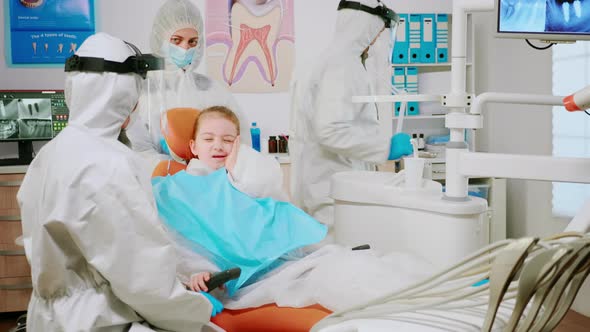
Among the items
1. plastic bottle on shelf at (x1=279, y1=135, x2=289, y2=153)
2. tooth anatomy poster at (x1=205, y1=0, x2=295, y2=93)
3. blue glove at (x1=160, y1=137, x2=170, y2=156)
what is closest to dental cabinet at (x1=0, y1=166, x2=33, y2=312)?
blue glove at (x1=160, y1=137, x2=170, y2=156)

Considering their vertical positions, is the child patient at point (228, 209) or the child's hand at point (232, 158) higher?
the child's hand at point (232, 158)

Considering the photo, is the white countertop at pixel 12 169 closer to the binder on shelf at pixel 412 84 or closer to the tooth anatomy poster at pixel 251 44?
the tooth anatomy poster at pixel 251 44

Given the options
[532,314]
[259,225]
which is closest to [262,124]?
[259,225]

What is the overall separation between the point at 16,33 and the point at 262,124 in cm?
171

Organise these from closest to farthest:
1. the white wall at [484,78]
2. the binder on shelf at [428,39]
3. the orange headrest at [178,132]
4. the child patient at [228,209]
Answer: the child patient at [228,209] → the orange headrest at [178,132] → the white wall at [484,78] → the binder on shelf at [428,39]

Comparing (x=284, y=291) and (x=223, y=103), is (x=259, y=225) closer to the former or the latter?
(x=284, y=291)

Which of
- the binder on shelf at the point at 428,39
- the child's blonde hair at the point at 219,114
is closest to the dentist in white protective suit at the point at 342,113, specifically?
the child's blonde hair at the point at 219,114

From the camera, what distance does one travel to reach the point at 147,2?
4.07 metres

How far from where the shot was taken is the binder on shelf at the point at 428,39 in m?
4.44

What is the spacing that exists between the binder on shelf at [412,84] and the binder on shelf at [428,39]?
11 cm

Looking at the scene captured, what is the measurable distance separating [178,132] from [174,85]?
9.9 inches

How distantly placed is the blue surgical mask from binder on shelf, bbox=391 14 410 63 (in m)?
2.04

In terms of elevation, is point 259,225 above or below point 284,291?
above

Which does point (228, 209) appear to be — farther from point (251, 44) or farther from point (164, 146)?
point (251, 44)
